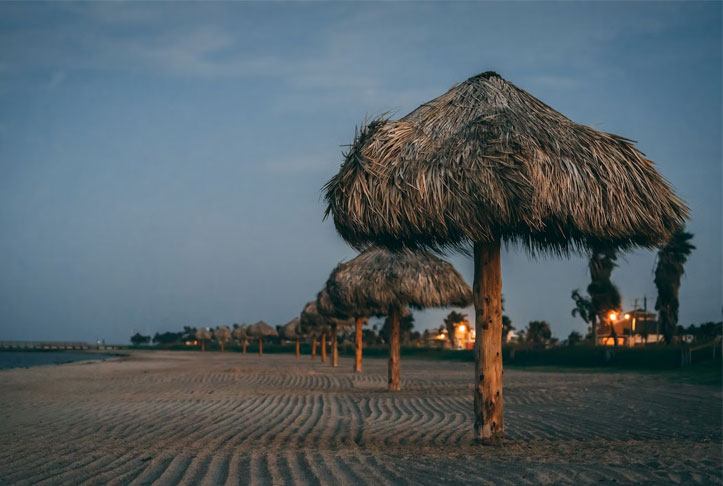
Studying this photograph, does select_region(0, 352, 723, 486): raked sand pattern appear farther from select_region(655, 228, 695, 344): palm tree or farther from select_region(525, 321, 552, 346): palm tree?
select_region(525, 321, 552, 346): palm tree

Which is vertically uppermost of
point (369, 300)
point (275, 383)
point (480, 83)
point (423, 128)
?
point (480, 83)

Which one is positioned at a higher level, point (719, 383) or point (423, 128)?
point (423, 128)

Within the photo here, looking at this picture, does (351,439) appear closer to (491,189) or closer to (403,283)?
(491,189)

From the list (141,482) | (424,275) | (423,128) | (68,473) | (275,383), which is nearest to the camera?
(141,482)

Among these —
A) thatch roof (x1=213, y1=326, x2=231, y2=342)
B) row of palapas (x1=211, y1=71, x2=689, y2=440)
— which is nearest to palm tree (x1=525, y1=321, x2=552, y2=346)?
thatch roof (x1=213, y1=326, x2=231, y2=342)

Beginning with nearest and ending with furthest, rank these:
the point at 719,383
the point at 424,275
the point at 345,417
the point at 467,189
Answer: the point at 467,189, the point at 345,417, the point at 424,275, the point at 719,383

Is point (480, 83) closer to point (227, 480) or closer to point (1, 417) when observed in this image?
point (227, 480)

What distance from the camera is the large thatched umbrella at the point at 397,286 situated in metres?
14.8

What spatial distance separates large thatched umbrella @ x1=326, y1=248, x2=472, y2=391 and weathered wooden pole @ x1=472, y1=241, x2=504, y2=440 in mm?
6980

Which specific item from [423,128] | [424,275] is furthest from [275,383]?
[423,128]

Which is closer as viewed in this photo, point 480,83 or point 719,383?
point 480,83

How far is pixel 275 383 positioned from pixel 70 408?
7686 millimetres

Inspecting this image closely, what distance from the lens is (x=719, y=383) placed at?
1741 cm

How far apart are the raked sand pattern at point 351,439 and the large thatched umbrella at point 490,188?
138cm
